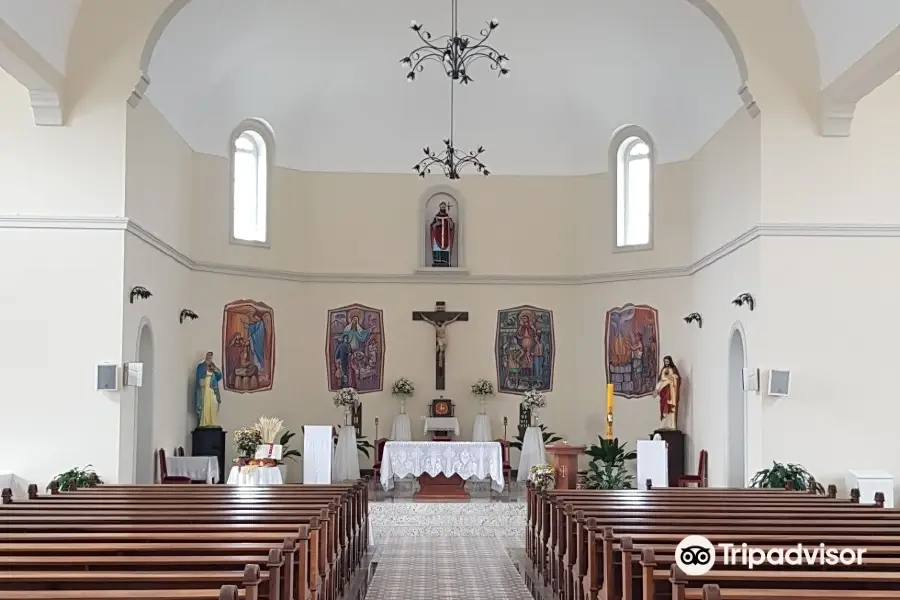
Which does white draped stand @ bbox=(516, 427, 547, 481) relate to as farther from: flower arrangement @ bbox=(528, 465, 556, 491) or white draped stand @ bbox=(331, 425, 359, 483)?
flower arrangement @ bbox=(528, 465, 556, 491)

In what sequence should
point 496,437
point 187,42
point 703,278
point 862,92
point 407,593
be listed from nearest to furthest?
point 407,593 → point 862,92 → point 187,42 → point 703,278 → point 496,437

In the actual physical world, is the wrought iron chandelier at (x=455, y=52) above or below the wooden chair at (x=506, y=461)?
above

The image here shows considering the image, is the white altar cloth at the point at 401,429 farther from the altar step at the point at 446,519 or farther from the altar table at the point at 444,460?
the altar step at the point at 446,519

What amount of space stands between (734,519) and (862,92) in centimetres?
613

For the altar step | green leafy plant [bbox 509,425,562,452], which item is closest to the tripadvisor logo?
the altar step

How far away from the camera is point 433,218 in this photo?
18797 millimetres

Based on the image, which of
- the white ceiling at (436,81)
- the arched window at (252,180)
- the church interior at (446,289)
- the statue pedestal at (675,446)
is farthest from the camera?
the arched window at (252,180)

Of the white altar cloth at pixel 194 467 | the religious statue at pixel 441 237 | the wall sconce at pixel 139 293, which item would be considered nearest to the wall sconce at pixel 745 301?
the religious statue at pixel 441 237

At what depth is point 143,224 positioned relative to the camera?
43.6 ft

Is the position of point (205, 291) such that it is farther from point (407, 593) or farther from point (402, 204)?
point (407, 593)

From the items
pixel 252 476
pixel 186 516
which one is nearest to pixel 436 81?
pixel 252 476

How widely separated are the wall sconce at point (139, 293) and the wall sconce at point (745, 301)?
728cm

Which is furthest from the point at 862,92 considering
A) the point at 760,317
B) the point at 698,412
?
the point at 698,412

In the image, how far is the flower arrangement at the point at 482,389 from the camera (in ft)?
59.8
